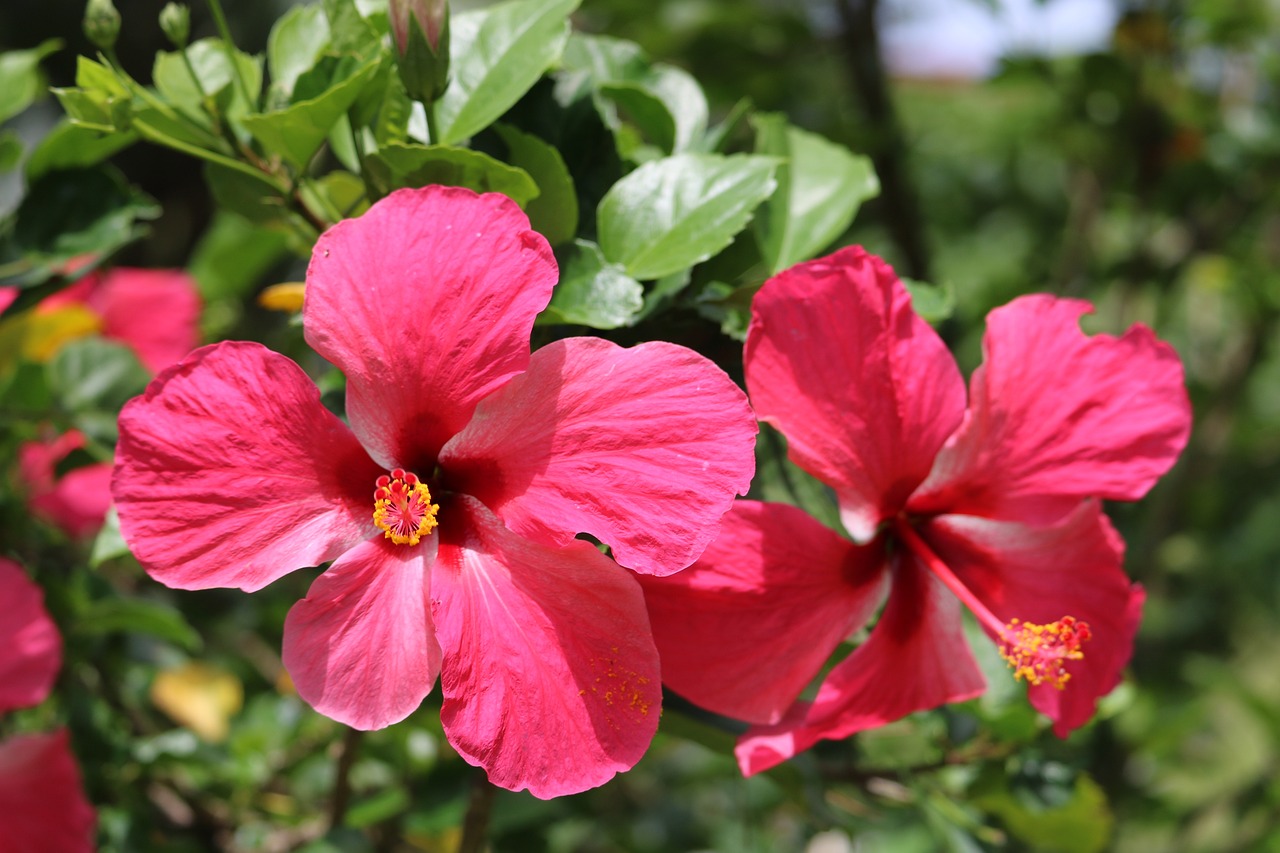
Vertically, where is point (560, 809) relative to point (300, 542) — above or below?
below

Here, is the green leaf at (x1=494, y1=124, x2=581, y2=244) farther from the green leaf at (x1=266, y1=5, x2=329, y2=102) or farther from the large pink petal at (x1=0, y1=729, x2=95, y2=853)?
the large pink petal at (x1=0, y1=729, x2=95, y2=853)

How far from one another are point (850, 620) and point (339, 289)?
1.48 ft

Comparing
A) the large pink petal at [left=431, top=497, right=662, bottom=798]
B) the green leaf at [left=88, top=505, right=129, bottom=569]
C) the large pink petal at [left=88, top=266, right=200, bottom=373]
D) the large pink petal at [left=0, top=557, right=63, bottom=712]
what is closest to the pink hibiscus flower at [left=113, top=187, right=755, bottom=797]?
the large pink petal at [left=431, top=497, right=662, bottom=798]

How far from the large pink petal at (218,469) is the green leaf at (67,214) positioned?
49 cm

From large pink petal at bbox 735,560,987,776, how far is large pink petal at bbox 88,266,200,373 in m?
1.24

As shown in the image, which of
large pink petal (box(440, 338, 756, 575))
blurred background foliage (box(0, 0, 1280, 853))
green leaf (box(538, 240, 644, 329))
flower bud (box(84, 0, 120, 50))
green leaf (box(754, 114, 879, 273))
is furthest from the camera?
blurred background foliage (box(0, 0, 1280, 853))

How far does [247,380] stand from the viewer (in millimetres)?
728

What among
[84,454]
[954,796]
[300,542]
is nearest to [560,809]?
[954,796]

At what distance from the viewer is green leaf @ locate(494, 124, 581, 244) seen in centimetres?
87

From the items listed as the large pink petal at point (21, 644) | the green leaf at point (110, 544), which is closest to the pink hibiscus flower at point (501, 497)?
the green leaf at point (110, 544)

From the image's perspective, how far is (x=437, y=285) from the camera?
2.38 ft

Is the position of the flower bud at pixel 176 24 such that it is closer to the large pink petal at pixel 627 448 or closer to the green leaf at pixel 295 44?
the green leaf at pixel 295 44

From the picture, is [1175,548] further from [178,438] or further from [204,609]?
[178,438]

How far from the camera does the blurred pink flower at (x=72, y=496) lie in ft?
4.70
